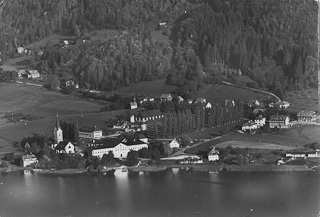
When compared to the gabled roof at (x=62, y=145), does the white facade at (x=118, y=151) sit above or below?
below

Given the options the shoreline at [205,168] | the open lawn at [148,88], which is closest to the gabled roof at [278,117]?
the shoreline at [205,168]

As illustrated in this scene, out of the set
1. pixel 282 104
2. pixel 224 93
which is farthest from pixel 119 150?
pixel 224 93

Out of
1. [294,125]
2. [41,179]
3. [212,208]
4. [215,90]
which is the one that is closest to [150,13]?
[215,90]

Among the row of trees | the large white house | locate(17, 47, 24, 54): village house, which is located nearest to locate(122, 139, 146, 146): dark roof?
the large white house

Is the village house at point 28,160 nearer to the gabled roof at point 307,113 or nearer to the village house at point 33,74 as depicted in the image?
the gabled roof at point 307,113

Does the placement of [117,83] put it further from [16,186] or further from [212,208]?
[212,208]

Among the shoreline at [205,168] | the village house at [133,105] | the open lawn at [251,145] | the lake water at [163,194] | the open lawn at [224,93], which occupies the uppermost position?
the open lawn at [224,93]

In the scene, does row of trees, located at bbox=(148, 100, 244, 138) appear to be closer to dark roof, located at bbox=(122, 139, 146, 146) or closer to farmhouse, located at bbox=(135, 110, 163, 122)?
farmhouse, located at bbox=(135, 110, 163, 122)
